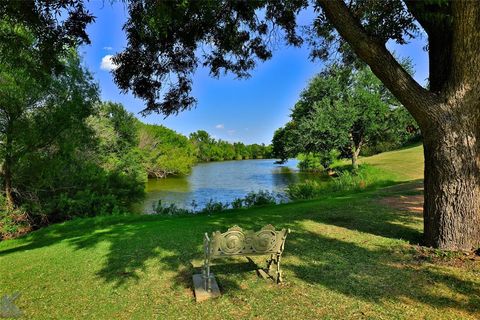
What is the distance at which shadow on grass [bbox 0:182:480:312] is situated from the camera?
470 centimetres

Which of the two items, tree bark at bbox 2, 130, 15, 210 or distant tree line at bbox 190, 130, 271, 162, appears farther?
distant tree line at bbox 190, 130, 271, 162

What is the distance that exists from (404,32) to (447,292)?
545 centimetres

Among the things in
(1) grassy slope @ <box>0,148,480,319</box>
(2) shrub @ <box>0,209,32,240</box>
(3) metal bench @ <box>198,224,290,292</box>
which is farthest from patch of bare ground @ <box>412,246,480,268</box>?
(2) shrub @ <box>0,209,32,240</box>

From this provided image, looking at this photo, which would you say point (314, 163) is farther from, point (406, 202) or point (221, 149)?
point (221, 149)

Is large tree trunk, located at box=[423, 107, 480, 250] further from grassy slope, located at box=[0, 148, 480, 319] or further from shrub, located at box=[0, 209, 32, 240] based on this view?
shrub, located at box=[0, 209, 32, 240]

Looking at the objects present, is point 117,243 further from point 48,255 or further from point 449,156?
point 449,156

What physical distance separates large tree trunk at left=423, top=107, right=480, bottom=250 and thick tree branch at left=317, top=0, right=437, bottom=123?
398 millimetres

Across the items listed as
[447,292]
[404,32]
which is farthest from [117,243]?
[404,32]

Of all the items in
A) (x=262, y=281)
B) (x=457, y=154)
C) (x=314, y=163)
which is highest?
(x=457, y=154)

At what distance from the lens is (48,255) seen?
779 cm

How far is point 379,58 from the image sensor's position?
5594mm

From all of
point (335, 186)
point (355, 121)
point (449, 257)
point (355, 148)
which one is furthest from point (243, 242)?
point (355, 148)

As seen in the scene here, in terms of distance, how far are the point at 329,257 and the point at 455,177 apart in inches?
95.1

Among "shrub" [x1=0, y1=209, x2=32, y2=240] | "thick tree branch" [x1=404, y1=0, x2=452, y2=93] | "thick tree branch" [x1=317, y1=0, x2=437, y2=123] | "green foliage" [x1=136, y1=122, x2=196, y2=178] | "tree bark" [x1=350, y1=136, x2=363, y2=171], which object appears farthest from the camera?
"green foliage" [x1=136, y1=122, x2=196, y2=178]
